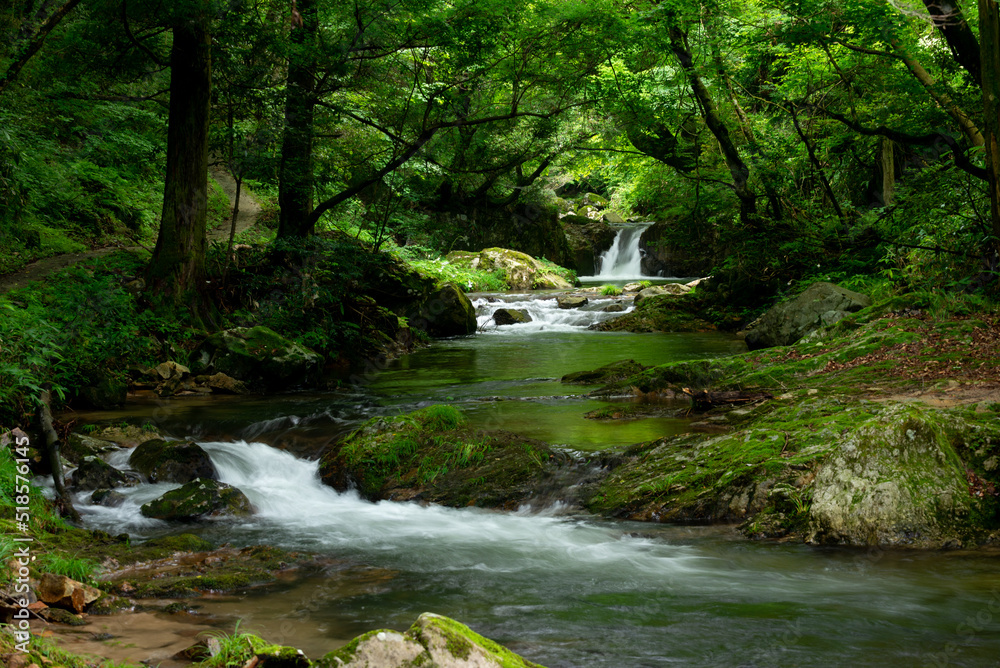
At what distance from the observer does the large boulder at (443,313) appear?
16.5 meters

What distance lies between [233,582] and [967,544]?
4464 millimetres

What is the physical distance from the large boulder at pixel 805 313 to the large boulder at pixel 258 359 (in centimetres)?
772

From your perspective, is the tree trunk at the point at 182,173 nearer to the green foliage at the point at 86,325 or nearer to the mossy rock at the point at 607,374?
the green foliage at the point at 86,325

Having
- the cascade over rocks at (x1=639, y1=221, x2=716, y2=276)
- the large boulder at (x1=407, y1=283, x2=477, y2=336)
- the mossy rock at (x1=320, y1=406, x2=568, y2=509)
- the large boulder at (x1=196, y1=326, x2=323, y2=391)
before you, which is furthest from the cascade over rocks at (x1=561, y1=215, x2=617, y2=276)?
the mossy rock at (x1=320, y1=406, x2=568, y2=509)

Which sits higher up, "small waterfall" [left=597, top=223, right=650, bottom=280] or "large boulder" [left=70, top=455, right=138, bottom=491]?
"small waterfall" [left=597, top=223, right=650, bottom=280]

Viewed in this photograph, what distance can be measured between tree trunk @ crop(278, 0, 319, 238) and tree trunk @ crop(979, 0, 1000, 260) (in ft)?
27.8

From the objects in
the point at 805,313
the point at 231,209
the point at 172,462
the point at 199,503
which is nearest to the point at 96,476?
the point at 172,462

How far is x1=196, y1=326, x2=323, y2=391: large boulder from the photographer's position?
1043cm

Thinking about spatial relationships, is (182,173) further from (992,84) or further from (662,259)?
(662,259)

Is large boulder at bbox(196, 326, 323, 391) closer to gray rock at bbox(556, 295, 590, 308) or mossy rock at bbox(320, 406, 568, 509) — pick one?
mossy rock at bbox(320, 406, 568, 509)

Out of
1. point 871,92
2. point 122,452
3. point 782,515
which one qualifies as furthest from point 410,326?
point 782,515

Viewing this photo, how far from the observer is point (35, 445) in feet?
20.3

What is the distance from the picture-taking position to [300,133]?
11.4 m

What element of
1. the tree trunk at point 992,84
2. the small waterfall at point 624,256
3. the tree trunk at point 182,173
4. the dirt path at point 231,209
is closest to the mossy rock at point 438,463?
the tree trunk at point 992,84
